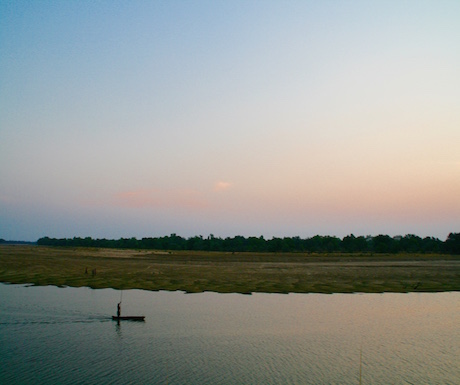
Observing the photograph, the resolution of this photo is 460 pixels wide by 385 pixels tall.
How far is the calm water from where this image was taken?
1923 cm

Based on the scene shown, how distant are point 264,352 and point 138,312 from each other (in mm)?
15732

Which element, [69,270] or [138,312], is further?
[69,270]

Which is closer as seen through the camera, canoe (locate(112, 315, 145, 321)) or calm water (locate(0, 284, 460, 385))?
calm water (locate(0, 284, 460, 385))

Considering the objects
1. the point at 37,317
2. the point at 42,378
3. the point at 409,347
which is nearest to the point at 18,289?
the point at 37,317

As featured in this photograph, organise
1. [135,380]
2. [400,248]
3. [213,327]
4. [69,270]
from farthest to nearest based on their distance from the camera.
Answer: [400,248] < [69,270] < [213,327] < [135,380]

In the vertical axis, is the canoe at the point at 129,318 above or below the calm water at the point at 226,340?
above

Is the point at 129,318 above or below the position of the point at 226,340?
above

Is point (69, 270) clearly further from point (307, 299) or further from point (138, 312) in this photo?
point (307, 299)

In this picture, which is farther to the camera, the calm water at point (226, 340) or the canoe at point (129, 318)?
the canoe at point (129, 318)

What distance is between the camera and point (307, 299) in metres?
43.2

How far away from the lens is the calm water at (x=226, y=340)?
757 inches

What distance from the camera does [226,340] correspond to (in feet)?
84.4

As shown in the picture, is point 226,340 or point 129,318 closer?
point 226,340

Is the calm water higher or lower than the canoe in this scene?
lower
